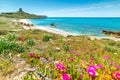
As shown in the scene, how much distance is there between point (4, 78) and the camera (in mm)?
7188

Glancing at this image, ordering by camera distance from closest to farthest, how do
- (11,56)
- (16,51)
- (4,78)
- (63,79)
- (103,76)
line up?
(63,79), (103,76), (4,78), (11,56), (16,51)

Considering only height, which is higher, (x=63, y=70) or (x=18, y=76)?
(x=63, y=70)

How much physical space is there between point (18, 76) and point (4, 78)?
0.70 m

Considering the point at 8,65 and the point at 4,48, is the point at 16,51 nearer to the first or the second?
the point at 4,48

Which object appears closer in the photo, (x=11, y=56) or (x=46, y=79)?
A: (x=46, y=79)

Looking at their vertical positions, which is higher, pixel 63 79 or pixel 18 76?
pixel 63 79

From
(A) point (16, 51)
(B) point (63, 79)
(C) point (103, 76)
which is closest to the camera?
(B) point (63, 79)

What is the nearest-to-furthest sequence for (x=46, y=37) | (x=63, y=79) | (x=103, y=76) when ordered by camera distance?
(x=63, y=79)
(x=103, y=76)
(x=46, y=37)

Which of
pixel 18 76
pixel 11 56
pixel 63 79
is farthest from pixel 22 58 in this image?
pixel 63 79

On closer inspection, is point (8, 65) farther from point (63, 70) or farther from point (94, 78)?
point (94, 78)

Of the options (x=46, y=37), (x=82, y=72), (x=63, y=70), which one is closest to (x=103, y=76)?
(x=82, y=72)

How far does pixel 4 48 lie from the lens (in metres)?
10.5

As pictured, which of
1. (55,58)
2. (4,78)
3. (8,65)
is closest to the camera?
(4,78)

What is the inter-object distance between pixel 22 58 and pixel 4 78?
205cm
